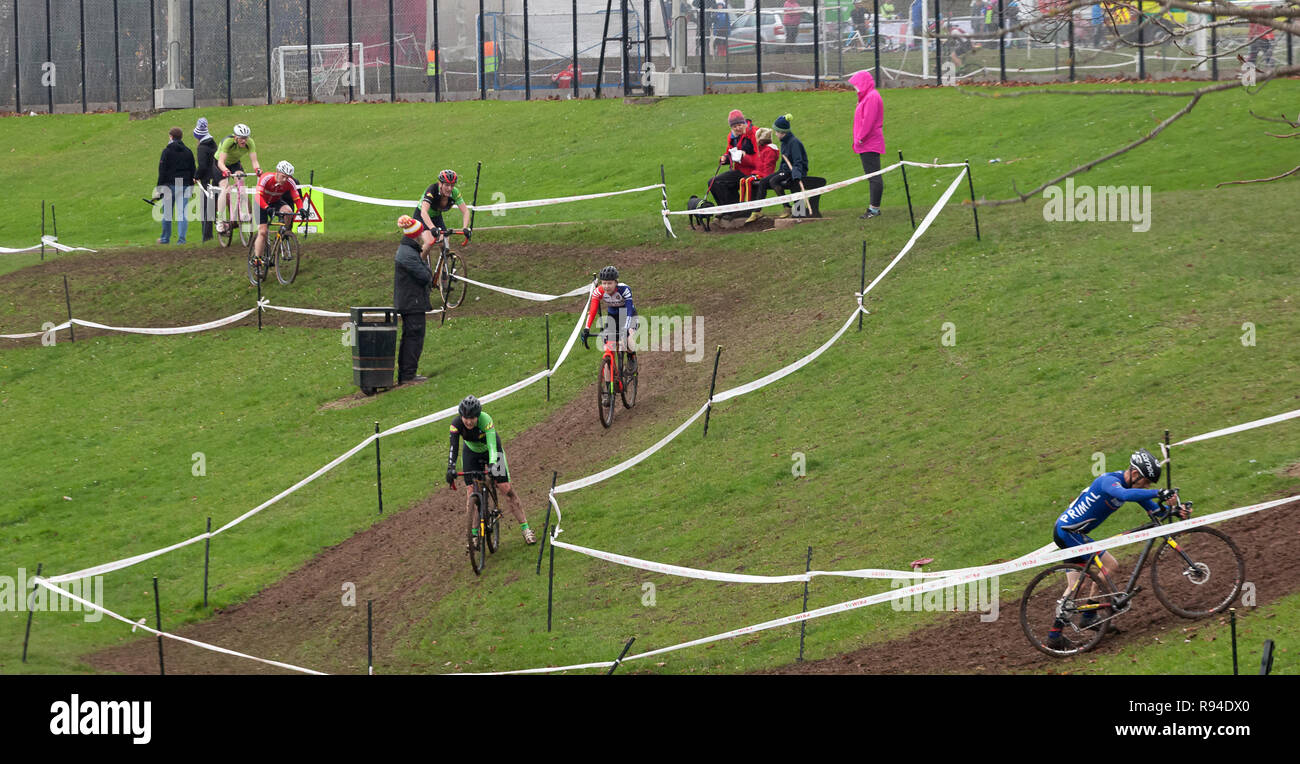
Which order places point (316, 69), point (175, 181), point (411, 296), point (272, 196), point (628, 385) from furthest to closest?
point (316, 69)
point (175, 181)
point (272, 196)
point (411, 296)
point (628, 385)

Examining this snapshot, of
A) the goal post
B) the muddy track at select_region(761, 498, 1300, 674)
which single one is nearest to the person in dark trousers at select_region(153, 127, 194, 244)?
the goal post

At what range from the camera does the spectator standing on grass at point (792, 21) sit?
1677 inches

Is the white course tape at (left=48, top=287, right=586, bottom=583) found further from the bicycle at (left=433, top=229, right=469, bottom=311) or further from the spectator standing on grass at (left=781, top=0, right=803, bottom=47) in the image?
the spectator standing on grass at (left=781, top=0, right=803, bottom=47)

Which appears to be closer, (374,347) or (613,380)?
(613,380)

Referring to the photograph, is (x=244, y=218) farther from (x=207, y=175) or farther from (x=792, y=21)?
(x=792, y=21)

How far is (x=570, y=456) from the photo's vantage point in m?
18.2

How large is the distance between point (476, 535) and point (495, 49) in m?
34.5

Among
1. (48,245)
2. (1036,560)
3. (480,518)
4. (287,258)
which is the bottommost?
(480,518)

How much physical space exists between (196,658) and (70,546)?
457 centimetres

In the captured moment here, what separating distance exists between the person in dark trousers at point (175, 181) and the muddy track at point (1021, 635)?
22511 mm

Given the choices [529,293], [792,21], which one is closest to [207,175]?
[529,293]

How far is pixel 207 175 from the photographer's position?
97.5ft

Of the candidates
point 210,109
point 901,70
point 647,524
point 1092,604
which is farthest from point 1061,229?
point 210,109

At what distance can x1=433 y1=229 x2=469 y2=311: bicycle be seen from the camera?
24.4 meters
